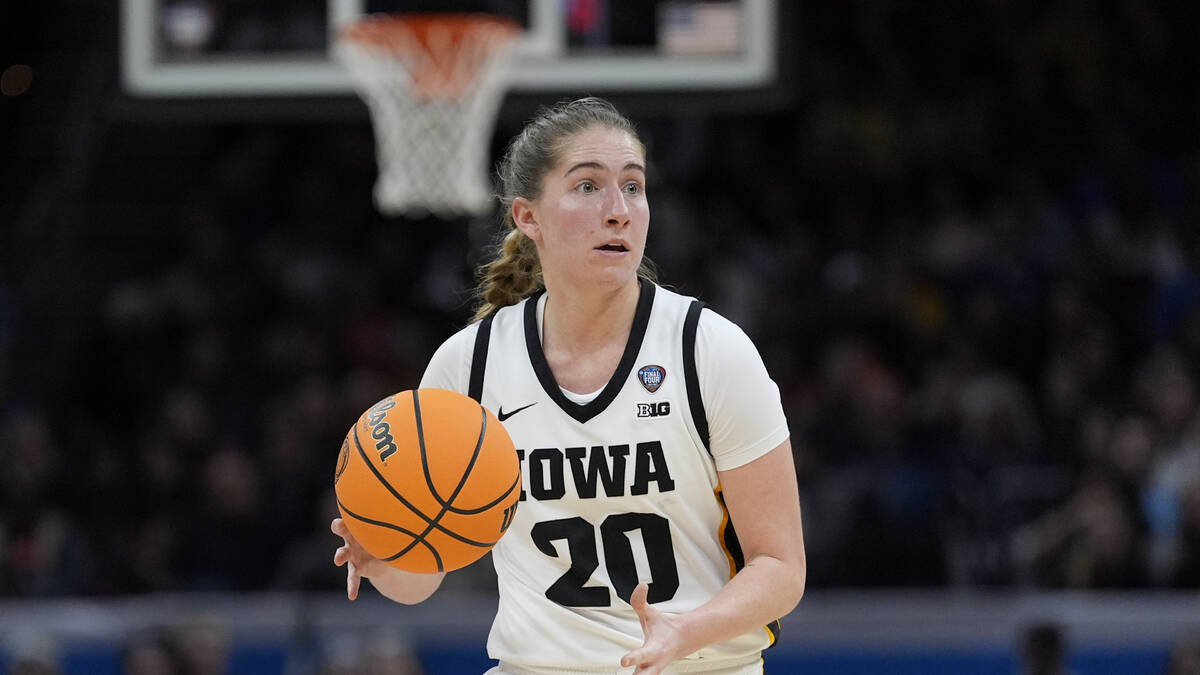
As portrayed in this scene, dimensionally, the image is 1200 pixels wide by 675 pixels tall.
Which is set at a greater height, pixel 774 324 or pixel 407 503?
pixel 407 503

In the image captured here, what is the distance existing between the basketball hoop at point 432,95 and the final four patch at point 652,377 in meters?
3.61

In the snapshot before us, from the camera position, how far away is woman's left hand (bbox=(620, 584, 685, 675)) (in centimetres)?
282

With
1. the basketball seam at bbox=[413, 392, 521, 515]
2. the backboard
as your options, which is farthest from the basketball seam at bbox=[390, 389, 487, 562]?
the backboard

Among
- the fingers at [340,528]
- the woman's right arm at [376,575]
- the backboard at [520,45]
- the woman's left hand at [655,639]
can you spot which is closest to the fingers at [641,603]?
the woman's left hand at [655,639]

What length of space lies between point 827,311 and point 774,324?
380 mm

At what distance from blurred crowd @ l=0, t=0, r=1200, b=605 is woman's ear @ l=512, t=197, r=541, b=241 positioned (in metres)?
3.82

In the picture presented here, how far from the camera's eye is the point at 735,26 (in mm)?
7078

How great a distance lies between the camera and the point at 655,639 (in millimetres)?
2842

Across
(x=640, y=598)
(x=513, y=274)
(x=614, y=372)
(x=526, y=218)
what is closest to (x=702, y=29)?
(x=513, y=274)

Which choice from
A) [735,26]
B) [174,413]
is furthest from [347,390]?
[735,26]

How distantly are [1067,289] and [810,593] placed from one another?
300 centimetres

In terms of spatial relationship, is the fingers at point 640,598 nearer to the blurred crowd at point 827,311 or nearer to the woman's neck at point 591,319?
the woman's neck at point 591,319

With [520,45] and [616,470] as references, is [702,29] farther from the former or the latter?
[616,470]

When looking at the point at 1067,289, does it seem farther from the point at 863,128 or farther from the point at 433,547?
the point at 433,547
